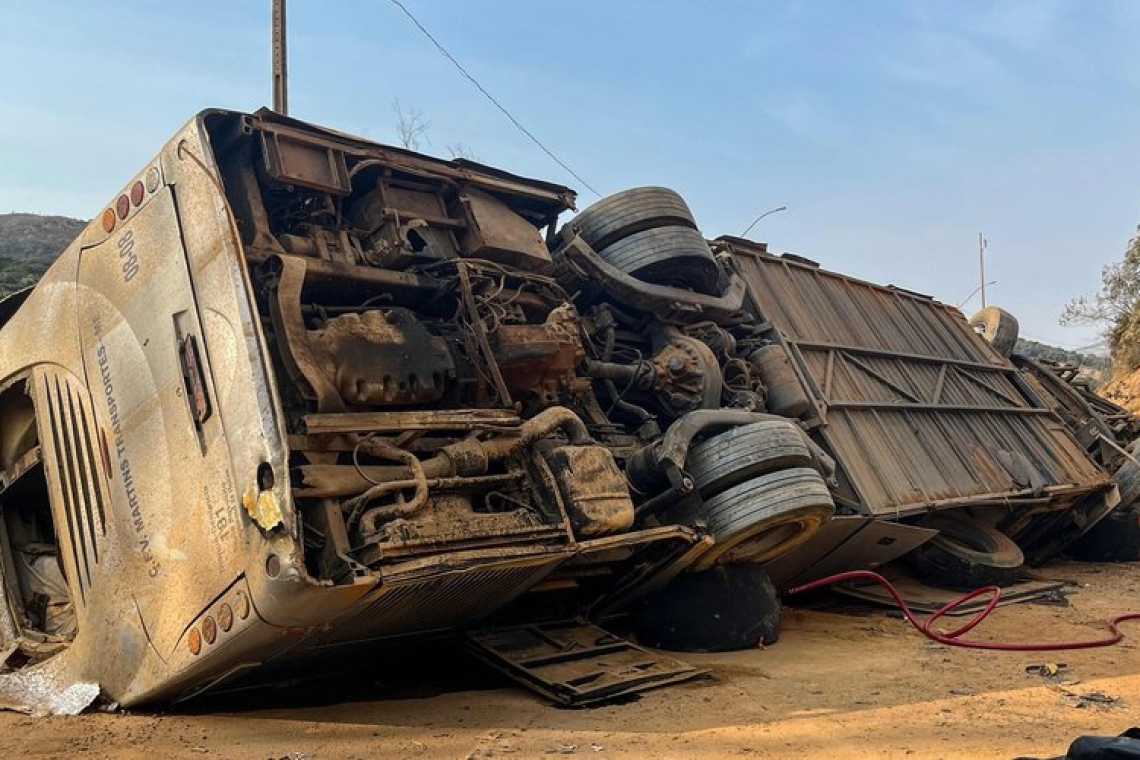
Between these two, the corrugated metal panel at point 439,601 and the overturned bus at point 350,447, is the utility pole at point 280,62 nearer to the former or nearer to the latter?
the overturned bus at point 350,447

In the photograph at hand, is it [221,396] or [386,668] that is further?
[386,668]

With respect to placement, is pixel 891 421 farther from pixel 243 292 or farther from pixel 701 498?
pixel 243 292

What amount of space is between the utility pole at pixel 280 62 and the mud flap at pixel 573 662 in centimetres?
639

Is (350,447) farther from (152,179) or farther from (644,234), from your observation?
(644,234)

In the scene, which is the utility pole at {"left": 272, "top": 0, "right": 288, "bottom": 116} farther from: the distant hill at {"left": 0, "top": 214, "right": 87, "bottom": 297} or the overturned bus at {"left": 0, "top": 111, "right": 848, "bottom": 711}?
the distant hill at {"left": 0, "top": 214, "right": 87, "bottom": 297}

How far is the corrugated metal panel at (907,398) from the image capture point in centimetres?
738

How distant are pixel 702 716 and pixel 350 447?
1.78m

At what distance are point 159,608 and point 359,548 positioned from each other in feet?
3.10

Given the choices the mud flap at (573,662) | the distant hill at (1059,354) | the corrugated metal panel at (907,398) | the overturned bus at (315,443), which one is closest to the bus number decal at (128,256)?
the overturned bus at (315,443)

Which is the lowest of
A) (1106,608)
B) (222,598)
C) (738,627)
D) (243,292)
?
(1106,608)

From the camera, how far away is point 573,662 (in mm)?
4418

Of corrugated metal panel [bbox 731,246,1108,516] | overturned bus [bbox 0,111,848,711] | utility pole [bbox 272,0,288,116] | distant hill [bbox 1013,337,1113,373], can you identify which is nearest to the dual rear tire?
overturned bus [bbox 0,111,848,711]

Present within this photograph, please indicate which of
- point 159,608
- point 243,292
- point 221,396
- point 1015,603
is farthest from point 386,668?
point 1015,603

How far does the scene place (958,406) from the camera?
8.96 metres
